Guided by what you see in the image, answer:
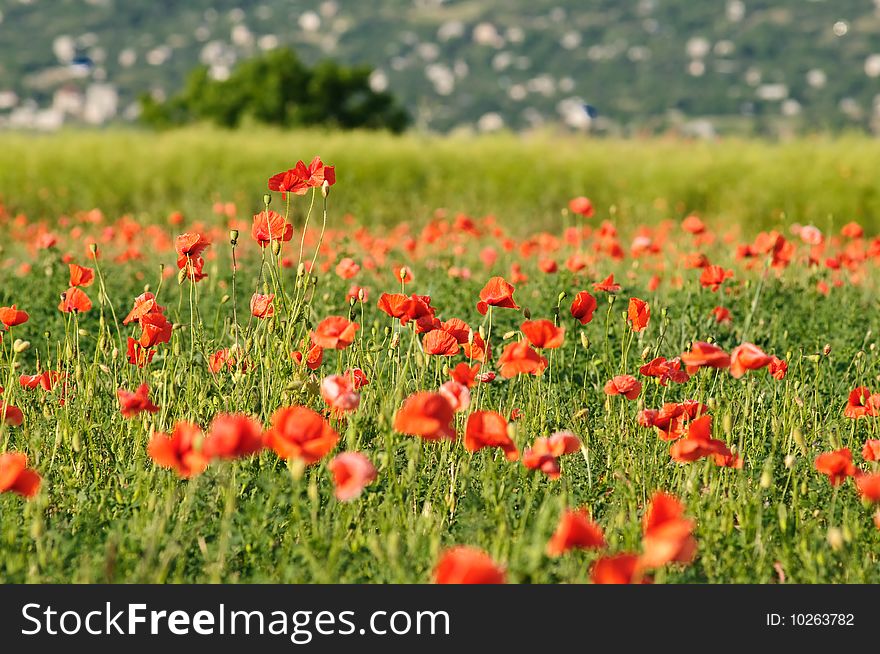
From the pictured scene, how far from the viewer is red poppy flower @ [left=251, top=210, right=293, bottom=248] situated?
8.45 ft

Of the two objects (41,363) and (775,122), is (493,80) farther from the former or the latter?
(41,363)

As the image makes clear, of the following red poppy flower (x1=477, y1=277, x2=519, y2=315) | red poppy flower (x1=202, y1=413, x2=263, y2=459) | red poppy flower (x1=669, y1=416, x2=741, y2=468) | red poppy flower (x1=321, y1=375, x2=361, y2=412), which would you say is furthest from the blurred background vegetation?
red poppy flower (x1=202, y1=413, x2=263, y2=459)

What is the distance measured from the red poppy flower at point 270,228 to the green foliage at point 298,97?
71.3 ft

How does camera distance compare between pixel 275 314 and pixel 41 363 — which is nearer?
pixel 275 314

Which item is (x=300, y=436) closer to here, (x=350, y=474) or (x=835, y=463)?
(x=350, y=474)

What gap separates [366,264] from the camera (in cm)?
587

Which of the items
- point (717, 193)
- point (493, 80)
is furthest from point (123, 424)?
point (493, 80)

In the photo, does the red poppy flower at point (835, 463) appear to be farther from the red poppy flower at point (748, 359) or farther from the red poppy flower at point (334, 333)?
the red poppy flower at point (334, 333)

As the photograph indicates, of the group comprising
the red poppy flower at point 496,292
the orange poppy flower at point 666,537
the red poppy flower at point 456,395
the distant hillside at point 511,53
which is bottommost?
the orange poppy flower at point 666,537

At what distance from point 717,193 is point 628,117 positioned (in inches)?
1783

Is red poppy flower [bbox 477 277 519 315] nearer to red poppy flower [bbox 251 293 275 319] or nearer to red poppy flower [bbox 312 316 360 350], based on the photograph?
red poppy flower [bbox 312 316 360 350]

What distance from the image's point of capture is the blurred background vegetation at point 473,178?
Answer: 10.2 metres

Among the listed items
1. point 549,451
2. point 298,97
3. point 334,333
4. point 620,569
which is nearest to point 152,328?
point 334,333

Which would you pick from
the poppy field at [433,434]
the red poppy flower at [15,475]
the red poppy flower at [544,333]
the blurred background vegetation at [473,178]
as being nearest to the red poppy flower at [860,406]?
the poppy field at [433,434]
